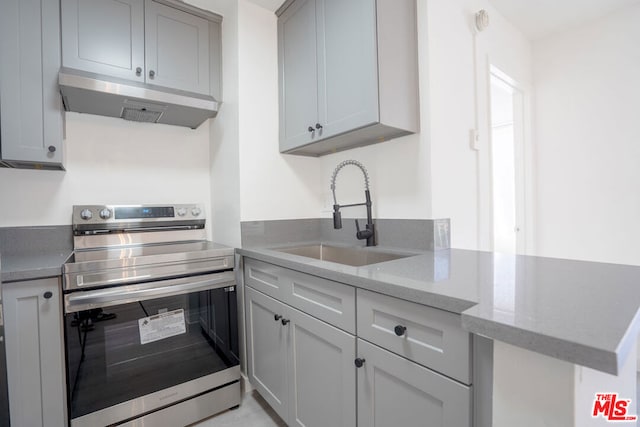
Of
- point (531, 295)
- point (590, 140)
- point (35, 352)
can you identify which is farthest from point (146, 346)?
point (590, 140)

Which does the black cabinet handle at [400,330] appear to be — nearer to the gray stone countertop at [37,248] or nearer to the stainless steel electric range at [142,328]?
the stainless steel electric range at [142,328]

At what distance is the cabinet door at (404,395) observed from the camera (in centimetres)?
79

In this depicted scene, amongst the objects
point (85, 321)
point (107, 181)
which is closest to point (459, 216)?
point (85, 321)

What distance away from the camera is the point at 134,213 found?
76.6 inches

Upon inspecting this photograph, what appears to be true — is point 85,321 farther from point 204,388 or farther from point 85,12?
point 85,12

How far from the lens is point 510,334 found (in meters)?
0.59

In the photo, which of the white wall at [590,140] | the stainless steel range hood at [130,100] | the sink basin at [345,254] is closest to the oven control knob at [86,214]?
the stainless steel range hood at [130,100]

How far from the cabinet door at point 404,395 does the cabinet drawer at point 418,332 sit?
0.03 m

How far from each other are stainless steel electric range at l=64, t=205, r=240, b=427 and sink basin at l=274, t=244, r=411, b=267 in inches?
18.3

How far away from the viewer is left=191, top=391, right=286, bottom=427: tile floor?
64.0 inches

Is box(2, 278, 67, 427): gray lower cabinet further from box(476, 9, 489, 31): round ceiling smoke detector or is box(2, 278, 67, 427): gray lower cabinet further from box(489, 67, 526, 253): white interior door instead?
box(476, 9, 489, 31): round ceiling smoke detector

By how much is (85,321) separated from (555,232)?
3132mm

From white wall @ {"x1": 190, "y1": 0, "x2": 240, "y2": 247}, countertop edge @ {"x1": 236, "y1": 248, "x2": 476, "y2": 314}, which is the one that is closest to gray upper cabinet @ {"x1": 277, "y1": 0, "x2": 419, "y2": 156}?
white wall @ {"x1": 190, "y1": 0, "x2": 240, "y2": 247}

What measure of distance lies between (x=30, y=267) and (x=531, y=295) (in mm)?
1825
